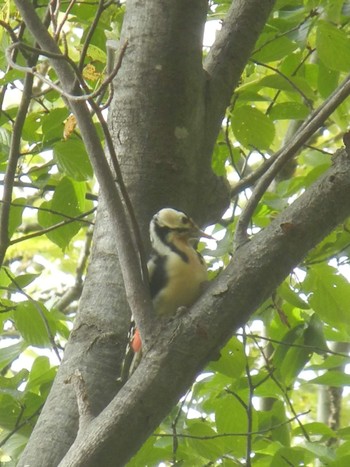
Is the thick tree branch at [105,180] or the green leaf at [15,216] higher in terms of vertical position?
the green leaf at [15,216]

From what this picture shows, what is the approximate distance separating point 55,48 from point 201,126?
0.83m

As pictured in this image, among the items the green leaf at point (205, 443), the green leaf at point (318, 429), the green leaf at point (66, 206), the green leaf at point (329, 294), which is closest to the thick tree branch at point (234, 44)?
the green leaf at point (329, 294)

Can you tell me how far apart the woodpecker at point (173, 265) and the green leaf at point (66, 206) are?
0.77 metres

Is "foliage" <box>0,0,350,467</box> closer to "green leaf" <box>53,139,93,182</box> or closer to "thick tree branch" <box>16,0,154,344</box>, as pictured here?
"green leaf" <box>53,139,93,182</box>

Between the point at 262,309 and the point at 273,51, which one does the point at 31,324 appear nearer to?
the point at 262,309

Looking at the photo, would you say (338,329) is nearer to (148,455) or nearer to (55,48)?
(148,455)

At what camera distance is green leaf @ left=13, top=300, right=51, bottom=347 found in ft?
11.1

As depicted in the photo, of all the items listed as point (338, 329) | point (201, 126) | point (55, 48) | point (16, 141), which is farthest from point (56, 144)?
point (338, 329)

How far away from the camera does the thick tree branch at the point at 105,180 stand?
216 centimetres

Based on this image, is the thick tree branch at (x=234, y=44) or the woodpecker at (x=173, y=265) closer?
the woodpecker at (x=173, y=265)

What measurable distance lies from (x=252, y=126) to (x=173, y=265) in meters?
0.81

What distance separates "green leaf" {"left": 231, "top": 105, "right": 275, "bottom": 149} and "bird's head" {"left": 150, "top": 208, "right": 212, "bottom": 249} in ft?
1.81

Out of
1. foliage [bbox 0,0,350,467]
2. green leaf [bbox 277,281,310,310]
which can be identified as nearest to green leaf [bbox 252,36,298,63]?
foliage [bbox 0,0,350,467]

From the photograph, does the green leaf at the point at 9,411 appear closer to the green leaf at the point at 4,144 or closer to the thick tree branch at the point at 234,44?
the green leaf at the point at 4,144
